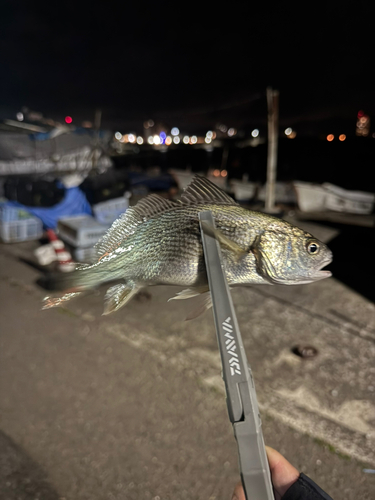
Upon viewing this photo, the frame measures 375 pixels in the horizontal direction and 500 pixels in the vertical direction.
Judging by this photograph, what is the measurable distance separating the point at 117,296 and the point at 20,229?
1124 cm

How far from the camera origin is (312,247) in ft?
3.75

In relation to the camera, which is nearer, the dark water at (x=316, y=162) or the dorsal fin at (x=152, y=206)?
the dorsal fin at (x=152, y=206)

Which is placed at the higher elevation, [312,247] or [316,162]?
[316,162]

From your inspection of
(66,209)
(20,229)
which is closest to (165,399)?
(66,209)

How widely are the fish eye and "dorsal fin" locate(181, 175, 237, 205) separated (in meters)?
0.30

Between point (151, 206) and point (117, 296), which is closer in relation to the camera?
point (117, 296)

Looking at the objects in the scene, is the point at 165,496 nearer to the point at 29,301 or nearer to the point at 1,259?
the point at 29,301

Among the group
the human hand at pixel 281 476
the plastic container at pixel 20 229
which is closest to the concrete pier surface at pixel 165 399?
the human hand at pixel 281 476

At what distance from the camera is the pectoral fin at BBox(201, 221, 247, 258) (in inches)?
42.1

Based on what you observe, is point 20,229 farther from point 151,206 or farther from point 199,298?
point 199,298

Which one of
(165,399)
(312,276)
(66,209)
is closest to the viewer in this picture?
(312,276)

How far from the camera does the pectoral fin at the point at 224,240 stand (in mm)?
1070

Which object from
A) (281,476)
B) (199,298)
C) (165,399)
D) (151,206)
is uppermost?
(151,206)

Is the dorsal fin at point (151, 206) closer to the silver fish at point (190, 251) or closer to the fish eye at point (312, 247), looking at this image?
the silver fish at point (190, 251)
